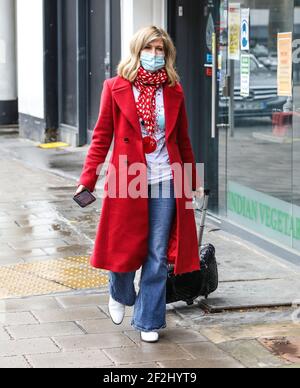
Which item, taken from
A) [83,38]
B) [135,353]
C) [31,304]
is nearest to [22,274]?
[31,304]

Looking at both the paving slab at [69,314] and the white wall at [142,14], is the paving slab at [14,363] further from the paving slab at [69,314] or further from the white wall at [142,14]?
the white wall at [142,14]

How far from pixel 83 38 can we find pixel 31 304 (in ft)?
30.8


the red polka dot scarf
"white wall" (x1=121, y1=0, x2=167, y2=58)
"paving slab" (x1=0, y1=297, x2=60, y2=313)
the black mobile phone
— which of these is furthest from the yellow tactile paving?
"white wall" (x1=121, y1=0, x2=167, y2=58)

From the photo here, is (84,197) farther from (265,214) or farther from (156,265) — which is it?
(265,214)

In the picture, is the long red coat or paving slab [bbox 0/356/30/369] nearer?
paving slab [bbox 0/356/30/369]

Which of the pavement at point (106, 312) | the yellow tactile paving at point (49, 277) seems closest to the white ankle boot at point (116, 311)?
the pavement at point (106, 312)

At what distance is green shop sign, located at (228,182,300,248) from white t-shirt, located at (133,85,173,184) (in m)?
2.37

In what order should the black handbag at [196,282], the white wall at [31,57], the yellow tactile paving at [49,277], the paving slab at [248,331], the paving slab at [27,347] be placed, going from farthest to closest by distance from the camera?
1. the white wall at [31,57]
2. the yellow tactile paving at [49,277]
3. the black handbag at [196,282]
4. the paving slab at [248,331]
5. the paving slab at [27,347]

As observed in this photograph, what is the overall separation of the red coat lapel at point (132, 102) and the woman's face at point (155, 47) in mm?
226

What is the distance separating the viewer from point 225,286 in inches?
293

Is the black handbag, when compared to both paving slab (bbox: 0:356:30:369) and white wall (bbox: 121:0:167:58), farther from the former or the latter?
white wall (bbox: 121:0:167:58)

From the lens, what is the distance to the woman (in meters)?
6.06

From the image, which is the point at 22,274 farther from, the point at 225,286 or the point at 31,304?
the point at 225,286

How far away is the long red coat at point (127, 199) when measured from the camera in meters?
6.06
